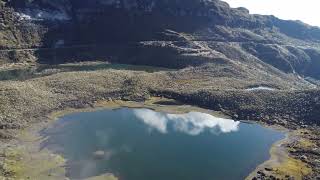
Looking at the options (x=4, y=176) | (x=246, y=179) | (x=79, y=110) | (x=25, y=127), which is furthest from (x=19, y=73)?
(x=246, y=179)

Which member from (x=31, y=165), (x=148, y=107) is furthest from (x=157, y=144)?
(x=148, y=107)

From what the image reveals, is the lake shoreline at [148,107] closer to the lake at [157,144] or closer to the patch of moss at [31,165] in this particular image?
the patch of moss at [31,165]

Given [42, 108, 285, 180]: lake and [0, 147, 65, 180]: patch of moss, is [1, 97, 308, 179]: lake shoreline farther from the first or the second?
[42, 108, 285, 180]: lake

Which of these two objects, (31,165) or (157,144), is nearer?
(31,165)

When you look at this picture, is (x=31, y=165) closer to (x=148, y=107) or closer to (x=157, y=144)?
(x=157, y=144)

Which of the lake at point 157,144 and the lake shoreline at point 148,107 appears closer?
the lake at point 157,144

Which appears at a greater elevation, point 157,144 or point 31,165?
point 157,144

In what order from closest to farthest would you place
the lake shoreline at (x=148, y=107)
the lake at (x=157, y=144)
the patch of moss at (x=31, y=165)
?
1. the patch of moss at (x=31, y=165)
2. the lake at (x=157, y=144)
3. the lake shoreline at (x=148, y=107)

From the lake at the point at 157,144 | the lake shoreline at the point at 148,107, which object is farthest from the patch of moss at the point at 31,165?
→ the lake at the point at 157,144
